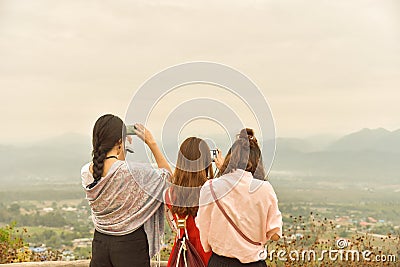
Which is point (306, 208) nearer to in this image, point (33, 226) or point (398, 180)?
point (398, 180)

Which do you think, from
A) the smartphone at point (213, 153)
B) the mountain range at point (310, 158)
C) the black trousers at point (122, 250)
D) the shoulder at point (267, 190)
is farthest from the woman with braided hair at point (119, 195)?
the mountain range at point (310, 158)

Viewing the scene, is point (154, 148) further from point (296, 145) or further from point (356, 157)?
point (356, 157)

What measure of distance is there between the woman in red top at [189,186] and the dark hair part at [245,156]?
0.12 meters

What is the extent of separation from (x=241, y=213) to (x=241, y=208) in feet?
0.07

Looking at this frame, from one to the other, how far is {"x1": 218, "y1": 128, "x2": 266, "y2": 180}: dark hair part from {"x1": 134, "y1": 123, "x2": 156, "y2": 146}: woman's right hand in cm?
40

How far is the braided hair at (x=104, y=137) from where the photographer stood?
2.13 metres

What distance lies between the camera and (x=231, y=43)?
495 centimetres

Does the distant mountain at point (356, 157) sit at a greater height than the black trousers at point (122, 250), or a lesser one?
greater

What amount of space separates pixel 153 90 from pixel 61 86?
303cm

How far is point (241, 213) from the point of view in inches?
79.6

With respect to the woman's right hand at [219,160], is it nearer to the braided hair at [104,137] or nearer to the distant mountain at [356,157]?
the braided hair at [104,137]

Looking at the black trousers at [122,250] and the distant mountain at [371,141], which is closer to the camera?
the black trousers at [122,250]

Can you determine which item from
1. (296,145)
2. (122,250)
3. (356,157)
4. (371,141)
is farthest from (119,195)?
(371,141)

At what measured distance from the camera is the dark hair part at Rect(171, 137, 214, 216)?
2.11 m
